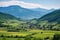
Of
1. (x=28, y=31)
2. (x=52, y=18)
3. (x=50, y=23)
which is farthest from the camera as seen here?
(x=52, y=18)

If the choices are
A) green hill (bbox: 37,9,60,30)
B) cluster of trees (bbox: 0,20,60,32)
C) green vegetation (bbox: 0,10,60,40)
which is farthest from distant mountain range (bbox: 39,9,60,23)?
cluster of trees (bbox: 0,20,60,32)

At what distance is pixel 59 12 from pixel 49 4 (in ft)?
114

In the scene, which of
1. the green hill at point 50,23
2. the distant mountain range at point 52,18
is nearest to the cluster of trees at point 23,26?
the green hill at point 50,23

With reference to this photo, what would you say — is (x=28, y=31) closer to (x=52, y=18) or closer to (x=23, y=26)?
(x=23, y=26)

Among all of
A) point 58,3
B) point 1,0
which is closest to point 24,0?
point 1,0

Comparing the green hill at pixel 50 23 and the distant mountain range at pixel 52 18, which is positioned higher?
the distant mountain range at pixel 52 18

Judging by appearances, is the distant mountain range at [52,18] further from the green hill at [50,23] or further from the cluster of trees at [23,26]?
the cluster of trees at [23,26]

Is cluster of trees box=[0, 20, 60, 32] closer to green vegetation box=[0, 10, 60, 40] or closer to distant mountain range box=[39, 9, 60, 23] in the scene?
green vegetation box=[0, 10, 60, 40]

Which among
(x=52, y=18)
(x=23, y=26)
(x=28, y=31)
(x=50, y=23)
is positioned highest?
(x=52, y=18)

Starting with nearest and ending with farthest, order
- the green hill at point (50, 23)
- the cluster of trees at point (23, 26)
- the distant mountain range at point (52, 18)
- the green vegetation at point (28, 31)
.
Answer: the green vegetation at point (28, 31)
the cluster of trees at point (23, 26)
the green hill at point (50, 23)
the distant mountain range at point (52, 18)

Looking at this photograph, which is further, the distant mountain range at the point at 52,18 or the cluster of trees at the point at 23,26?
the distant mountain range at the point at 52,18

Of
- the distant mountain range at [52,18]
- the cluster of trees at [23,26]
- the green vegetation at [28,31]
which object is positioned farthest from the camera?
the distant mountain range at [52,18]

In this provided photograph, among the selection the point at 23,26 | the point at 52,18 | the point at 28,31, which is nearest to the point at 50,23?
the point at 52,18

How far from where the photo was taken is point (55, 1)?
37.6m
